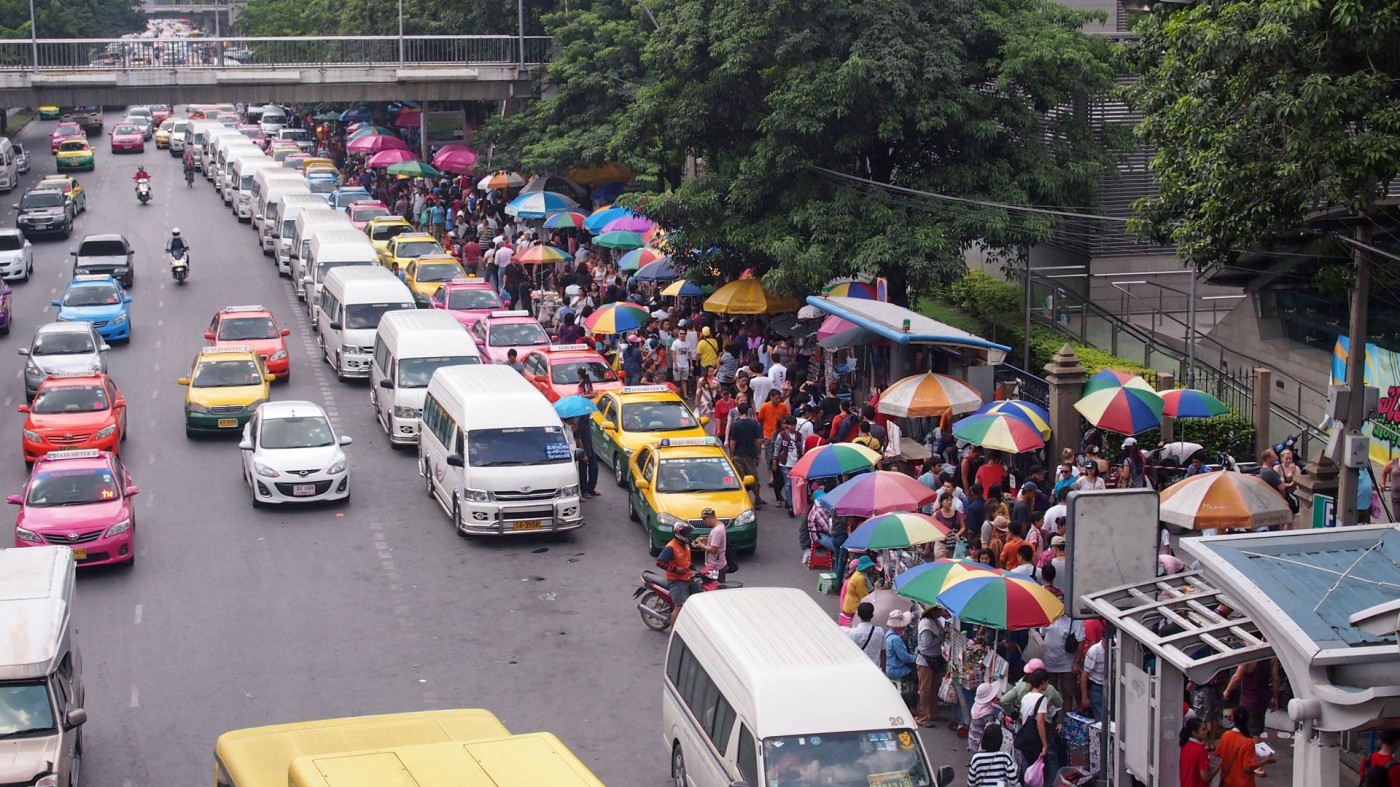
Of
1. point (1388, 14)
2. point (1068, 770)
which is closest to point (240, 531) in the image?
point (1068, 770)

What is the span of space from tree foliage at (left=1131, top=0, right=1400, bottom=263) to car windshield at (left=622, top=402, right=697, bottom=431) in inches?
369

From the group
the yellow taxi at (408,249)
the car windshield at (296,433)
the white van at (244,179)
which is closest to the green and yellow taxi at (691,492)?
the car windshield at (296,433)

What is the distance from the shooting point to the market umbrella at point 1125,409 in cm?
2138

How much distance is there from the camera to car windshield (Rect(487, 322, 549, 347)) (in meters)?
31.9

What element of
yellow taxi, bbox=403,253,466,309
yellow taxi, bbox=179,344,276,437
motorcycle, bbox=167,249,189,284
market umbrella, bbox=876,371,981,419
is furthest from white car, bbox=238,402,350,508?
motorcycle, bbox=167,249,189,284

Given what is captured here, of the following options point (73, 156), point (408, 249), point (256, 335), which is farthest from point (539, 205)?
point (73, 156)

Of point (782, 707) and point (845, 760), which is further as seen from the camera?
point (782, 707)

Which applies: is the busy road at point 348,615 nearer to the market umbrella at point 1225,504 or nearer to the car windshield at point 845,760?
the car windshield at point 845,760

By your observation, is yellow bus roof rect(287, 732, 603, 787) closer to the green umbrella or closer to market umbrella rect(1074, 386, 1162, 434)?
market umbrella rect(1074, 386, 1162, 434)

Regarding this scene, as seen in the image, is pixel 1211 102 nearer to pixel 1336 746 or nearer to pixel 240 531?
pixel 1336 746

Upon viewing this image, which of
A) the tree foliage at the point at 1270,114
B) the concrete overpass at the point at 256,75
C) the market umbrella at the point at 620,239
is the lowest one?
the market umbrella at the point at 620,239

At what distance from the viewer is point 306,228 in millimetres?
42594

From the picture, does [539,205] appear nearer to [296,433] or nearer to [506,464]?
[296,433]

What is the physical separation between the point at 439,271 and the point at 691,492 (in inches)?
741
